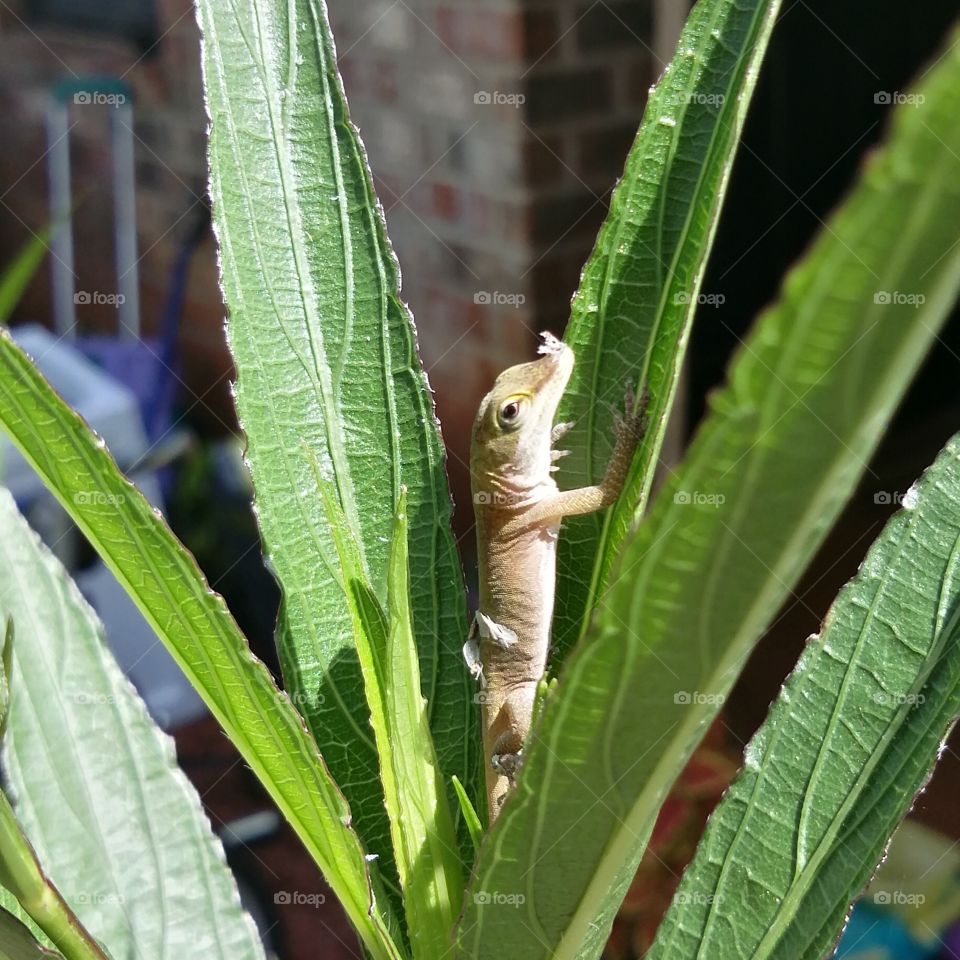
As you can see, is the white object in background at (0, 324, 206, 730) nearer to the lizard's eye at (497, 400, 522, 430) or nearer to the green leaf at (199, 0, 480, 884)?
the lizard's eye at (497, 400, 522, 430)

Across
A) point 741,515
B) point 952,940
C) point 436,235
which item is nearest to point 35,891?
point 741,515

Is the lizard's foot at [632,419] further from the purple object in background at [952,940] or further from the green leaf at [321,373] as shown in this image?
the purple object in background at [952,940]

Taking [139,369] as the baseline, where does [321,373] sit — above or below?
above

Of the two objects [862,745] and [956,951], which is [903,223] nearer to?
[862,745]

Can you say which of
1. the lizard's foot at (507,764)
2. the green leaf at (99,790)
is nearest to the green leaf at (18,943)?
the green leaf at (99,790)

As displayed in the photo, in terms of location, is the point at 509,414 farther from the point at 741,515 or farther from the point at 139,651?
the point at 139,651

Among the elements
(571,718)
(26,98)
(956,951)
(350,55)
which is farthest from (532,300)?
(571,718)

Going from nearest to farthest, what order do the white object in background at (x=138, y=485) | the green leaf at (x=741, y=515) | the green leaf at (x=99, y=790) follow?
the green leaf at (x=741, y=515) < the green leaf at (x=99, y=790) < the white object in background at (x=138, y=485)

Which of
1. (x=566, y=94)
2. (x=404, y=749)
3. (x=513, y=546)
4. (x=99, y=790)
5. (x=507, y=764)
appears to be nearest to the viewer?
(x=404, y=749)
